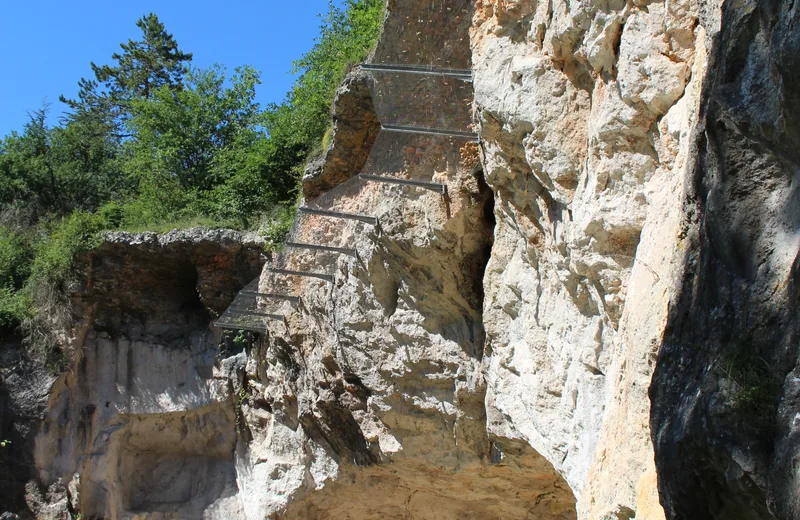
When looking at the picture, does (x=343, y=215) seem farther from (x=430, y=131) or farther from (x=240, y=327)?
(x=240, y=327)

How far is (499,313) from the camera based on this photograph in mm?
7074

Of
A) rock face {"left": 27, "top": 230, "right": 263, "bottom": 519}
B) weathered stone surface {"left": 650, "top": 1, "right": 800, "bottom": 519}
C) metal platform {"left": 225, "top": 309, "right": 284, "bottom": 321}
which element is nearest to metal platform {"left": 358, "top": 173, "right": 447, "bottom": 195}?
metal platform {"left": 225, "top": 309, "right": 284, "bottom": 321}

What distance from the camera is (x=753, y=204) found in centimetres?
300

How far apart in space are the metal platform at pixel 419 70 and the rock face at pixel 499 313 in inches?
4.0

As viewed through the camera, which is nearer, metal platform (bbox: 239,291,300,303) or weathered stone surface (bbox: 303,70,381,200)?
weathered stone surface (bbox: 303,70,381,200)

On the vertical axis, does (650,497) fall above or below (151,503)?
below

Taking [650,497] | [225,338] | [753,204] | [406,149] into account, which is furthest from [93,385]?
[753,204]

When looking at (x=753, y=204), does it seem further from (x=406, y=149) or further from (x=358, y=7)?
(x=358, y=7)

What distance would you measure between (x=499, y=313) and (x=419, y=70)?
6.19ft

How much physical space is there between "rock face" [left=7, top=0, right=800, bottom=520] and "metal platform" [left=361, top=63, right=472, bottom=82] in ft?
0.33

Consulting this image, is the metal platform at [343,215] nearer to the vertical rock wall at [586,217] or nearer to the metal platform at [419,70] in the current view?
the vertical rock wall at [586,217]

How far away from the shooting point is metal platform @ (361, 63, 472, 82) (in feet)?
22.2

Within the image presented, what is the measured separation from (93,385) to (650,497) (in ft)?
30.9

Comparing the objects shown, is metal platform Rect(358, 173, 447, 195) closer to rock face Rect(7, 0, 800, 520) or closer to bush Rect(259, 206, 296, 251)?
rock face Rect(7, 0, 800, 520)
